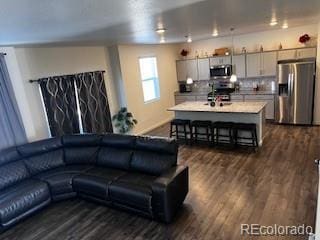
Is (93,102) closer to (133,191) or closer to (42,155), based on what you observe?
(42,155)

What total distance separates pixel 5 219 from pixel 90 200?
113 centimetres

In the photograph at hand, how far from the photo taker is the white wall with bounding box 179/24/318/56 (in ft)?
21.5

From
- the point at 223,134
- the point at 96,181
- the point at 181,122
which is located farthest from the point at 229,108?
the point at 96,181

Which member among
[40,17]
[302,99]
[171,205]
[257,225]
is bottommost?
[257,225]

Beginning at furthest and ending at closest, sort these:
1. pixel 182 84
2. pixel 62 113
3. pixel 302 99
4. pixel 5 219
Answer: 1. pixel 182 84
2. pixel 302 99
3. pixel 62 113
4. pixel 5 219

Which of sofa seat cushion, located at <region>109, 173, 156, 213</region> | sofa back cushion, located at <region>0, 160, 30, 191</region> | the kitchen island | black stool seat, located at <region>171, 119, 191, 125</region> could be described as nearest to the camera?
sofa seat cushion, located at <region>109, 173, 156, 213</region>

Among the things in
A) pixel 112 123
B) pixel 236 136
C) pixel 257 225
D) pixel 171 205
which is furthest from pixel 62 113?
pixel 257 225

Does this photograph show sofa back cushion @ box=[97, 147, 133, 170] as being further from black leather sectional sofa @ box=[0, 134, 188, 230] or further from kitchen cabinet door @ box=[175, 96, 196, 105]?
kitchen cabinet door @ box=[175, 96, 196, 105]

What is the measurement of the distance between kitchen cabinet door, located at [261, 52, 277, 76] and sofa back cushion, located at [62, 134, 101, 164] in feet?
17.0

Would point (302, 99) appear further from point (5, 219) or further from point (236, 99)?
point (5, 219)

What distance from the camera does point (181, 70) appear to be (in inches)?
333

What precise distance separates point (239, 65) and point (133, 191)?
18.4 feet

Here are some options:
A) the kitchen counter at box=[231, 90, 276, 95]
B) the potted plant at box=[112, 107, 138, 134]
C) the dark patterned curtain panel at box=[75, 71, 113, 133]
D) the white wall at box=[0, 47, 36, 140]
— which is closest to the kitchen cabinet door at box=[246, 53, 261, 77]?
the kitchen counter at box=[231, 90, 276, 95]

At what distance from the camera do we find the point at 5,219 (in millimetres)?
3174
